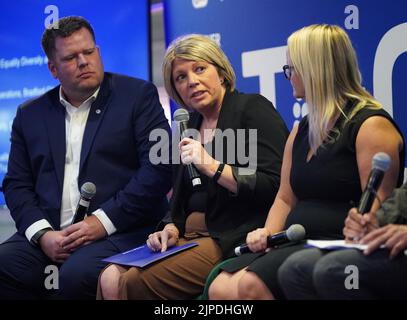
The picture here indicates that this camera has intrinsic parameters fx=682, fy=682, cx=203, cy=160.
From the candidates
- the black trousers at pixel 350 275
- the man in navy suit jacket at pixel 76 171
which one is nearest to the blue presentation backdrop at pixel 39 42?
the man in navy suit jacket at pixel 76 171

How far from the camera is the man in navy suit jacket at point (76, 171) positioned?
11.5ft

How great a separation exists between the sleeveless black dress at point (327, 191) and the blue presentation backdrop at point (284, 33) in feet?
3.52

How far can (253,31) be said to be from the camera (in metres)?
4.14

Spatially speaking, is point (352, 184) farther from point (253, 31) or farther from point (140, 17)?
point (140, 17)

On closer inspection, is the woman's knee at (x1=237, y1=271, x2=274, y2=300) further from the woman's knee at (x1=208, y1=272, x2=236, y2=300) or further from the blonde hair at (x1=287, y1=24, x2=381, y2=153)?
the blonde hair at (x1=287, y1=24, x2=381, y2=153)

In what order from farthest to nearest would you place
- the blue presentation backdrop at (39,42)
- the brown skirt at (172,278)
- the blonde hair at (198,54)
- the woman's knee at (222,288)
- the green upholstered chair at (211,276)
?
the blue presentation backdrop at (39,42) → the blonde hair at (198,54) → the brown skirt at (172,278) → the green upholstered chair at (211,276) → the woman's knee at (222,288)

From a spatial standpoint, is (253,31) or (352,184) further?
(253,31)

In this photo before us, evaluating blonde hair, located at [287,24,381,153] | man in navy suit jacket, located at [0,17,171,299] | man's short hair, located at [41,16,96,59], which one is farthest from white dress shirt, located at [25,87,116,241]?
blonde hair, located at [287,24,381,153]

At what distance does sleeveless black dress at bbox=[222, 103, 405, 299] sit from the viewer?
8.55 ft

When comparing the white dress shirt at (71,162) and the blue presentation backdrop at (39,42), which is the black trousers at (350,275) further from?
the blue presentation backdrop at (39,42)

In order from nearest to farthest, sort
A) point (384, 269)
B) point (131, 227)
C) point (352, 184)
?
point (384, 269)
point (352, 184)
point (131, 227)

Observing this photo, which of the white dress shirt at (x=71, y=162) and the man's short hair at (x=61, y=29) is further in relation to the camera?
the man's short hair at (x=61, y=29)
